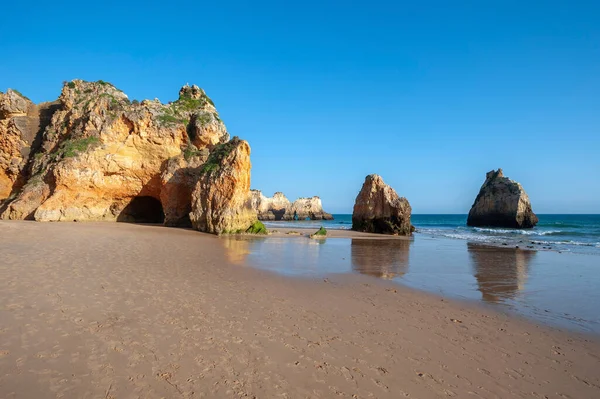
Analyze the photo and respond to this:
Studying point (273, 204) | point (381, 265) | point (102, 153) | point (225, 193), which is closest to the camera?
point (381, 265)

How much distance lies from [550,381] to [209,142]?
2751 cm

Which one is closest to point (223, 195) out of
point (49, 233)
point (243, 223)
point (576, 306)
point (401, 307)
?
point (243, 223)

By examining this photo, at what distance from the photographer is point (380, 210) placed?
33250 mm

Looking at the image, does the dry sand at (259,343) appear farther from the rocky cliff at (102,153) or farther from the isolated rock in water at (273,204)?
the isolated rock in water at (273,204)

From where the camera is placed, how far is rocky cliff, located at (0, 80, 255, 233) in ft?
80.1

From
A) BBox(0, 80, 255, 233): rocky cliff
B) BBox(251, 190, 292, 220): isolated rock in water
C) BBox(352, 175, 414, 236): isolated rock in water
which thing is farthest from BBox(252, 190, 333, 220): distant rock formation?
BBox(0, 80, 255, 233): rocky cliff

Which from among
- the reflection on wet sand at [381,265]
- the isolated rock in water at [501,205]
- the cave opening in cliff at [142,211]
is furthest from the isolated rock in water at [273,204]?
the reflection on wet sand at [381,265]

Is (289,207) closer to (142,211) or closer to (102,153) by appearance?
(142,211)

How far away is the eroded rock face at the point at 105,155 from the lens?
24.4 meters

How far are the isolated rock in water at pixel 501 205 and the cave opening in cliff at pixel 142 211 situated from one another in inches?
1987

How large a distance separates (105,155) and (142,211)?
6.65 metres

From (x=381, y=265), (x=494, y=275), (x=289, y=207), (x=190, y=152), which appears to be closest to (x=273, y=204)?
(x=289, y=207)

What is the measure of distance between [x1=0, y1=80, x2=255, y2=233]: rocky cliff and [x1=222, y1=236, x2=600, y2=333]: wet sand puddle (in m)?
12.5

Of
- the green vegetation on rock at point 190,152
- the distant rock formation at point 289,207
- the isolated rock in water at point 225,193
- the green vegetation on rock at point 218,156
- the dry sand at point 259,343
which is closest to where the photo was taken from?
the dry sand at point 259,343
